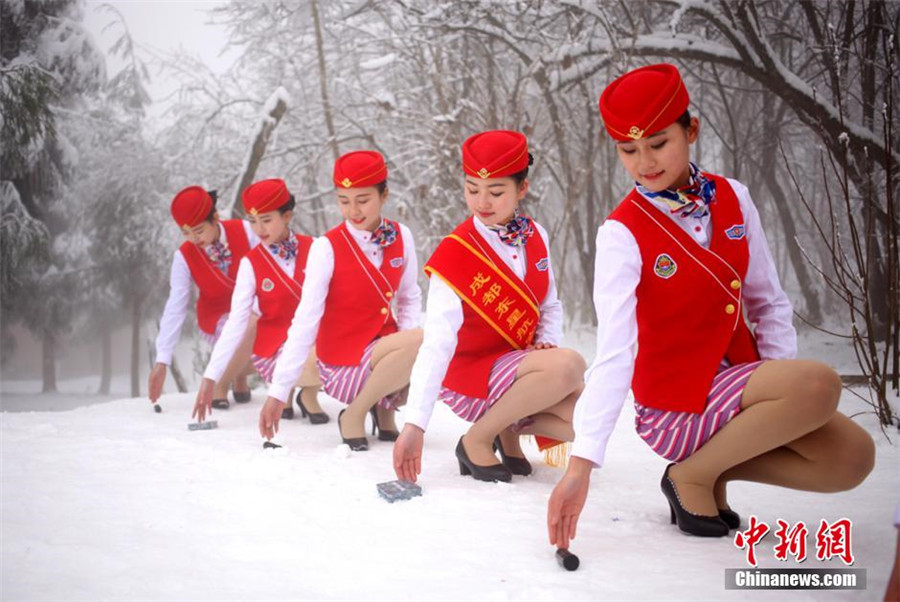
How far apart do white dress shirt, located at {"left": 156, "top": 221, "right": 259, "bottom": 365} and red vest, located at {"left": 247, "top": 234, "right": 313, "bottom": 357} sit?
2.41ft

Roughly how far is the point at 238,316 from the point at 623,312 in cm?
274

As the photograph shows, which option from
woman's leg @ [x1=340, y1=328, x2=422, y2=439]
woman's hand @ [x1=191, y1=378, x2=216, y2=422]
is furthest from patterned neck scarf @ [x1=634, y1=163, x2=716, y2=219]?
woman's hand @ [x1=191, y1=378, x2=216, y2=422]

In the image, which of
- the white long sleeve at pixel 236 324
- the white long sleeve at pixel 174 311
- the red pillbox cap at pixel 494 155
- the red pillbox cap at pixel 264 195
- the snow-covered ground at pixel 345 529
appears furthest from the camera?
the white long sleeve at pixel 174 311

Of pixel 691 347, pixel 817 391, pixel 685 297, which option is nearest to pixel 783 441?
→ pixel 817 391

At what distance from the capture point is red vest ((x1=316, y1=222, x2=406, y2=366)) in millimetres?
3543

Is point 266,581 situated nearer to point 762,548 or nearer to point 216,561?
point 216,561

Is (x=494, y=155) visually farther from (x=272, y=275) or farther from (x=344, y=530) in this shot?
(x=272, y=275)

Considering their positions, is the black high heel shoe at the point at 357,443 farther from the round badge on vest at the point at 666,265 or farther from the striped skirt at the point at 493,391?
the round badge on vest at the point at 666,265

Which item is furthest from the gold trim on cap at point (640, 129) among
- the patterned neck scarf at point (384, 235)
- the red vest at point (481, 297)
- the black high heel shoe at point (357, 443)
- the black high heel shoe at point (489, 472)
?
the black high heel shoe at point (357, 443)

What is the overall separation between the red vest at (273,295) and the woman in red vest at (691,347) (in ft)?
8.98

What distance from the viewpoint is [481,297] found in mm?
2703

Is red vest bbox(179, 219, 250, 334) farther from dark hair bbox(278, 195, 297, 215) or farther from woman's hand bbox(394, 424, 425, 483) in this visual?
woman's hand bbox(394, 424, 425, 483)

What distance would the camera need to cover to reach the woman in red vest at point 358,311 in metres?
3.37

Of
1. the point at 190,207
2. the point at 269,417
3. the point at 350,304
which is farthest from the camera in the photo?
the point at 190,207
